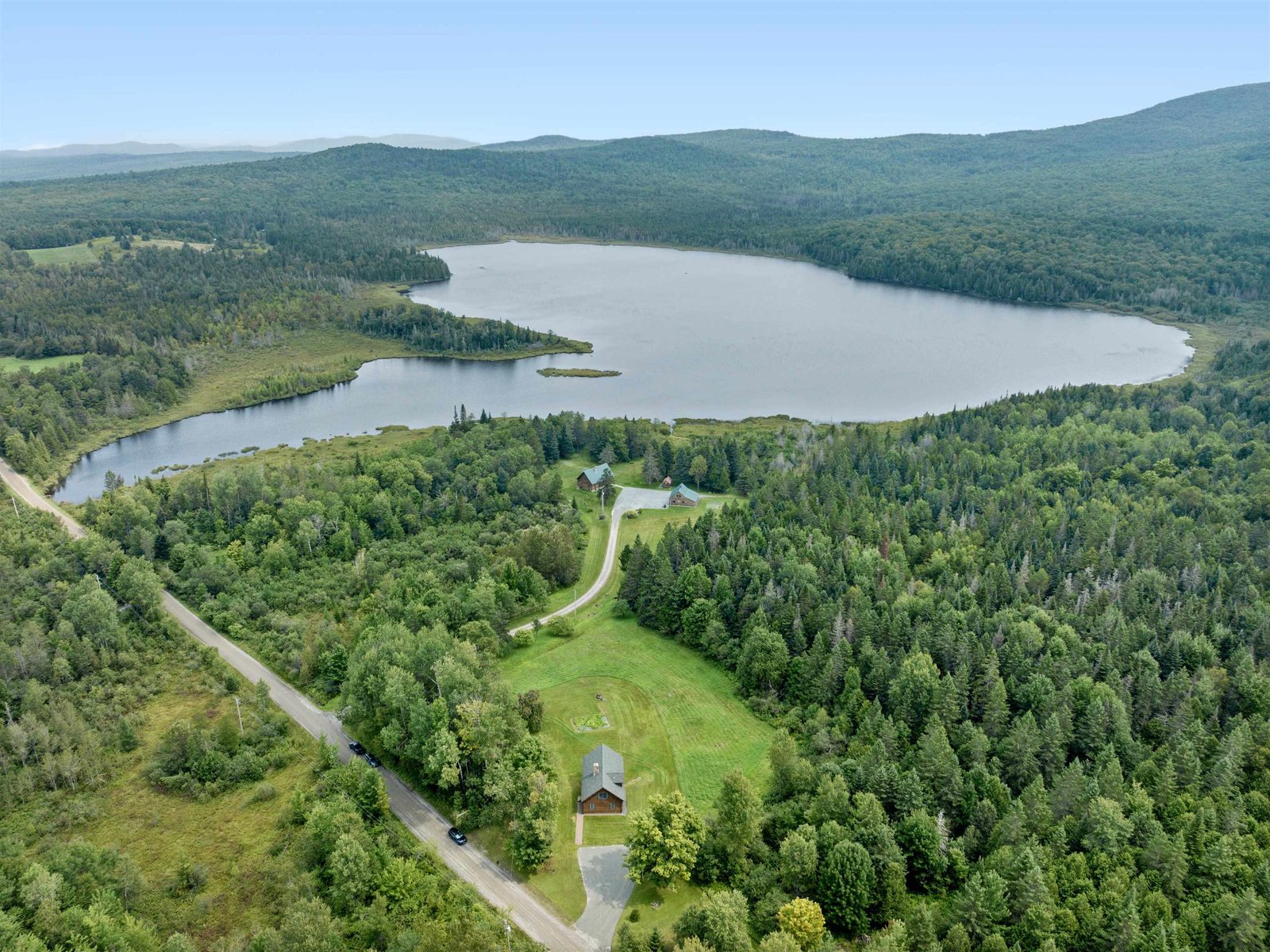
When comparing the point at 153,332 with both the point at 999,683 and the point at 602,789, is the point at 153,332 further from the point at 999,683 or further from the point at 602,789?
the point at 999,683

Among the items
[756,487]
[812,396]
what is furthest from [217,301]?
[756,487]

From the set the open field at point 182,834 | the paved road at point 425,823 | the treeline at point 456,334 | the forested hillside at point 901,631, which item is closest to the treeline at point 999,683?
the forested hillside at point 901,631

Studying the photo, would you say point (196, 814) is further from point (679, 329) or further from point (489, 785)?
point (679, 329)

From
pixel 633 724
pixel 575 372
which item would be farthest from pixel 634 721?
pixel 575 372

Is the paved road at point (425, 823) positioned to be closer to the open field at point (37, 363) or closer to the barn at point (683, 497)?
the barn at point (683, 497)

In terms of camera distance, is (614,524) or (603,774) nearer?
(603,774)
